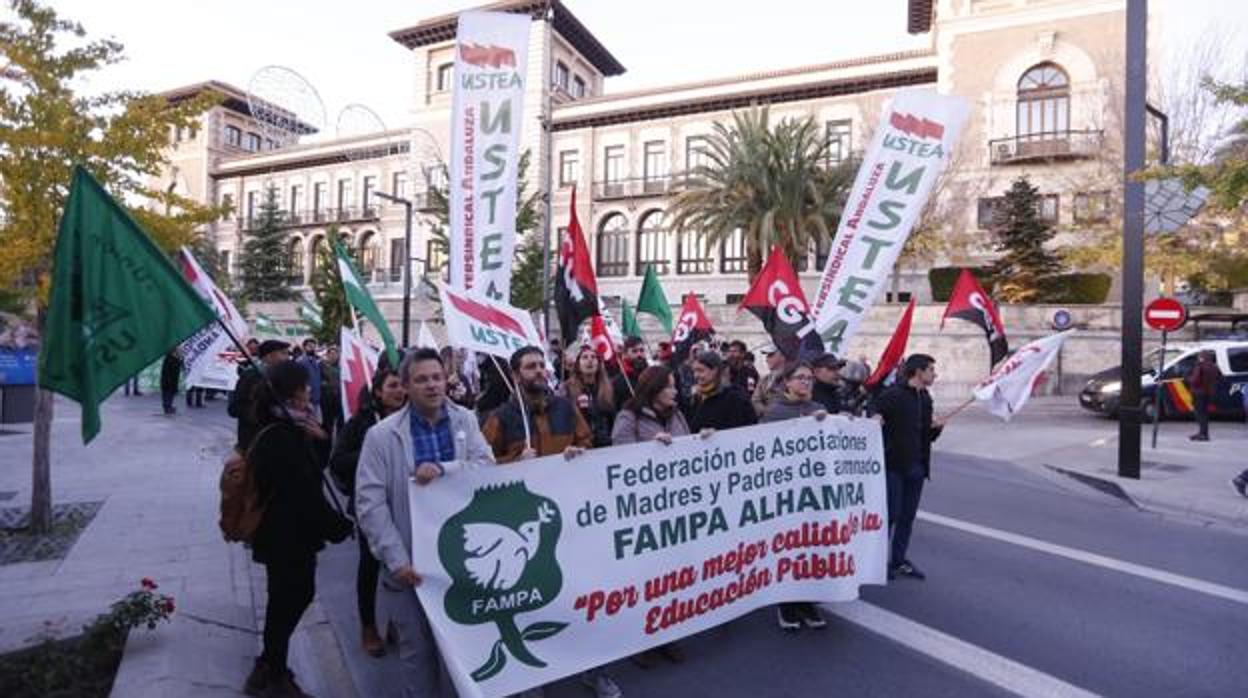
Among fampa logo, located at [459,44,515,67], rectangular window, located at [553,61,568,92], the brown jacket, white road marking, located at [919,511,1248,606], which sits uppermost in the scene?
rectangular window, located at [553,61,568,92]

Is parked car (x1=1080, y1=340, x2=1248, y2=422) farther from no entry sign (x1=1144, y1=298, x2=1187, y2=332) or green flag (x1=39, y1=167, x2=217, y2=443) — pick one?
green flag (x1=39, y1=167, x2=217, y2=443)

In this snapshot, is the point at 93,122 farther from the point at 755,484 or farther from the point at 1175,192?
the point at 1175,192

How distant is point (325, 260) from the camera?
31828mm

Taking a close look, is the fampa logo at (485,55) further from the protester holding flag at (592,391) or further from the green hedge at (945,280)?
the green hedge at (945,280)

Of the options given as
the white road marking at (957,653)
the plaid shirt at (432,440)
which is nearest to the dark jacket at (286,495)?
the plaid shirt at (432,440)

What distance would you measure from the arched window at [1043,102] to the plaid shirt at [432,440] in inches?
1323

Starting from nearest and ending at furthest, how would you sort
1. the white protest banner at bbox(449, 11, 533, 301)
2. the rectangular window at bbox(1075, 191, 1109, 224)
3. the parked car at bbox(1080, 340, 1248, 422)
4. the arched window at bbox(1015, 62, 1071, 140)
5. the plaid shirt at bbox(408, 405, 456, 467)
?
the plaid shirt at bbox(408, 405, 456, 467), the white protest banner at bbox(449, 11, 533, 301), the parked car at bbox(1080, 340, 1248, 422), the rectangular window at bbox(1075, 191, 1109, 224), the arched window at bbox(1015, 62, 1071, 140)

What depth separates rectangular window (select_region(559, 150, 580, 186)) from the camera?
4253 cm

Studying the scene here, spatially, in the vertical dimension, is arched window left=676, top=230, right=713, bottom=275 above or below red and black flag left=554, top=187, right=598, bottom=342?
above

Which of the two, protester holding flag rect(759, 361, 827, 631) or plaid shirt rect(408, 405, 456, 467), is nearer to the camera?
plaid shirt rect(408, 405, 456, 467)

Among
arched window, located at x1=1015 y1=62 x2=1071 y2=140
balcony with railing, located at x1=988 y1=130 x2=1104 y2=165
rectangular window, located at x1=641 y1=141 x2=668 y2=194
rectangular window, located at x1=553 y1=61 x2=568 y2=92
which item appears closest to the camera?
balcony with railing, located at x1=988 y1=130 x2=1104 y2=165

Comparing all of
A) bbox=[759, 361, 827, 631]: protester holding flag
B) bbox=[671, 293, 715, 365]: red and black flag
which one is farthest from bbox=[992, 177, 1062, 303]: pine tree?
bbox=[759, 361, 827, 631]: protester holding flag

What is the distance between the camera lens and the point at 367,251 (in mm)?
51469

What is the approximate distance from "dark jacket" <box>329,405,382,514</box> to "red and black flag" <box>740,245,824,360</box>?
148 inches
